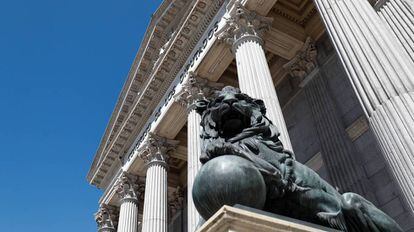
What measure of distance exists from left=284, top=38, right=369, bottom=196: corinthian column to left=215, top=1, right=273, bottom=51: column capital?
3720mm

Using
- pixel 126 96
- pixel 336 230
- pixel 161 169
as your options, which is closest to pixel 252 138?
pixel 336 230

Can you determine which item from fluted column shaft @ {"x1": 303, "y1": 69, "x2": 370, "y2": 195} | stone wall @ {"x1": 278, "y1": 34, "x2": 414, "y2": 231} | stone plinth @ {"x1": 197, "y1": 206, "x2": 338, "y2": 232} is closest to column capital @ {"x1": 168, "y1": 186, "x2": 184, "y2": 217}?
stone wall @ {"x1": 278, "y1": 34, "x2": 414, "y2": 231}

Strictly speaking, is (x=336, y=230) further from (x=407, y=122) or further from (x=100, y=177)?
(x=100, y=177)

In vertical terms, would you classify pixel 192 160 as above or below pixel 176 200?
below

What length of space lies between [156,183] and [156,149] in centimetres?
220

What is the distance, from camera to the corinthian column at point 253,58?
11.9 meters

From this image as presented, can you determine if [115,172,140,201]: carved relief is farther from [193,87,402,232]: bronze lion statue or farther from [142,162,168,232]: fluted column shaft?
[193,87,402,232]: bronze lion statue

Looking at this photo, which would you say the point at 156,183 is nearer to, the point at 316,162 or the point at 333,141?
the point at 316,162

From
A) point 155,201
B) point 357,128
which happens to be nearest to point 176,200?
point 155,201

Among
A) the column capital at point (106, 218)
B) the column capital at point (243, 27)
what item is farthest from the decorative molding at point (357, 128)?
the column capital at point (106, 218)

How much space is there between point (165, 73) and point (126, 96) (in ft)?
18.0

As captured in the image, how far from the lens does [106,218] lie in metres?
27.0

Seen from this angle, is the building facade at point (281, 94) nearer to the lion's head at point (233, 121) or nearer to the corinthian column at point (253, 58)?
the corinthian column at point (253, 58)

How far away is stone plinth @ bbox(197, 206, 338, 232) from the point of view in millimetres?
2797
